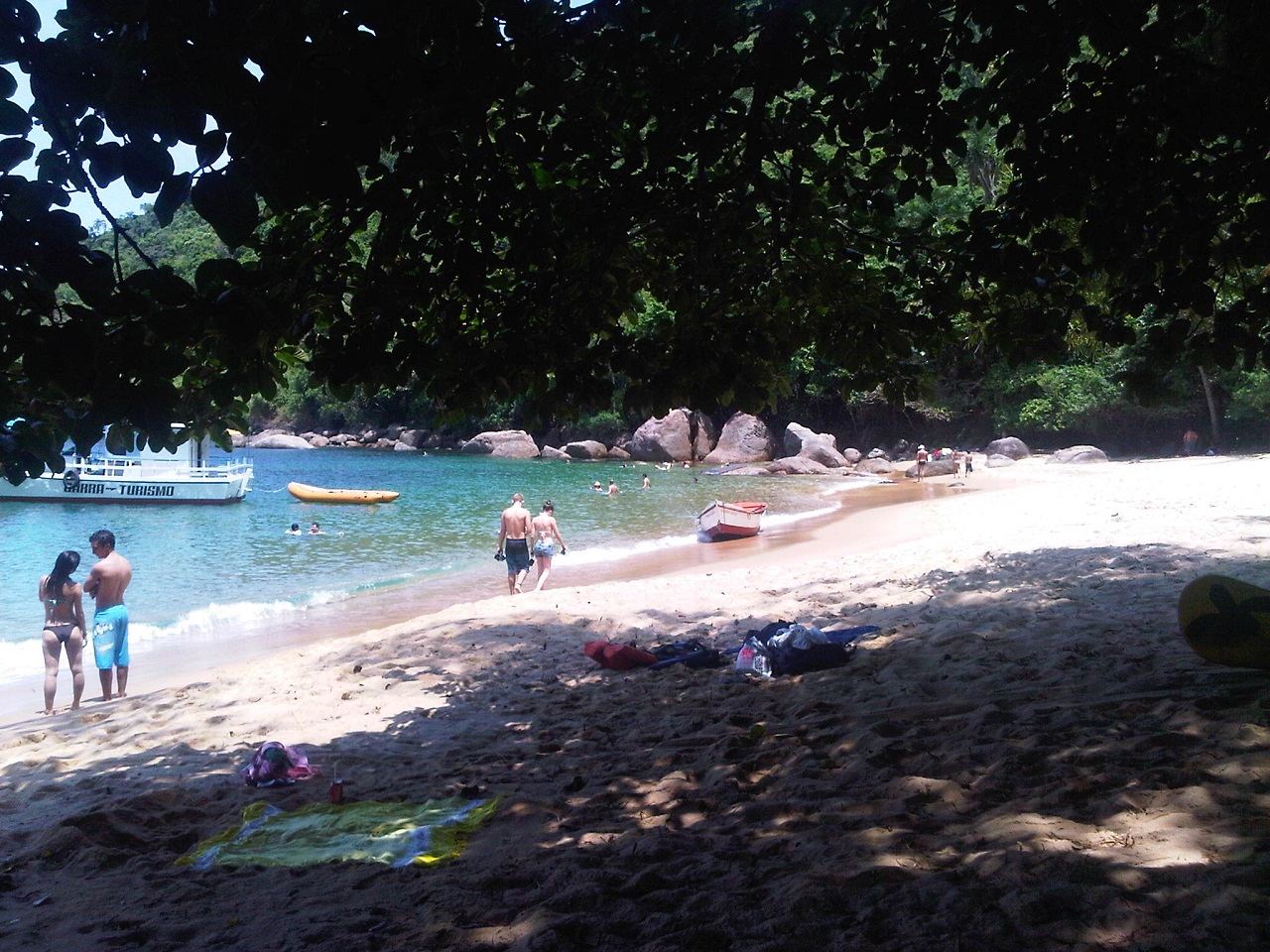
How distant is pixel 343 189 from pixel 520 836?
2.74 metres

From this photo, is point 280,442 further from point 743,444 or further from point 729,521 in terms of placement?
point 729,521

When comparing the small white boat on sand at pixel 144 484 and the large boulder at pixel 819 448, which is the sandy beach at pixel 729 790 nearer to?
the small white boat on sand at pixel 144 484

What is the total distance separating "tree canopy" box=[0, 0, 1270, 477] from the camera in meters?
3.10

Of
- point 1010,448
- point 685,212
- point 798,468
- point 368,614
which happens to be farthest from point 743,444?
point 685,212

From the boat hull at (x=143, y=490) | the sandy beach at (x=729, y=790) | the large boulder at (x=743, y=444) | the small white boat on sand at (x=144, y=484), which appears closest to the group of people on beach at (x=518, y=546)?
the sandy beach at (x=729, y=790)

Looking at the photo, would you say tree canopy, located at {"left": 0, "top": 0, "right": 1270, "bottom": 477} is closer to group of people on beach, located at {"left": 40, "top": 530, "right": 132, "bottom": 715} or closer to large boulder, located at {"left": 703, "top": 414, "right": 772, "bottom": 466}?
group of people on beach, located at {"left": 40, "top": 530, "right": 132, "bottom": 715}

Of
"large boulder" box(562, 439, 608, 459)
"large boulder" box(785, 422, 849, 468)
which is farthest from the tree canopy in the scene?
"large boulder" box(562, 439, 608, 459)

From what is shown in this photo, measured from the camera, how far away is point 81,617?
28.9 feet

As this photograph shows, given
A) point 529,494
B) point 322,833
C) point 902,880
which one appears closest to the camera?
point 902,880

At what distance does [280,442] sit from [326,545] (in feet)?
166

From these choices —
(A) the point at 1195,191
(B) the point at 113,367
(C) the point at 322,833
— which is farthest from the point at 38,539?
(A) the point at 1195,191

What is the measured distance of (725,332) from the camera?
13.7 ft

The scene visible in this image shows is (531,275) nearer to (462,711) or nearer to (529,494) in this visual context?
(462,711)

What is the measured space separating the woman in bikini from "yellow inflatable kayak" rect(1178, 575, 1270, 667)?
28.8 feet
